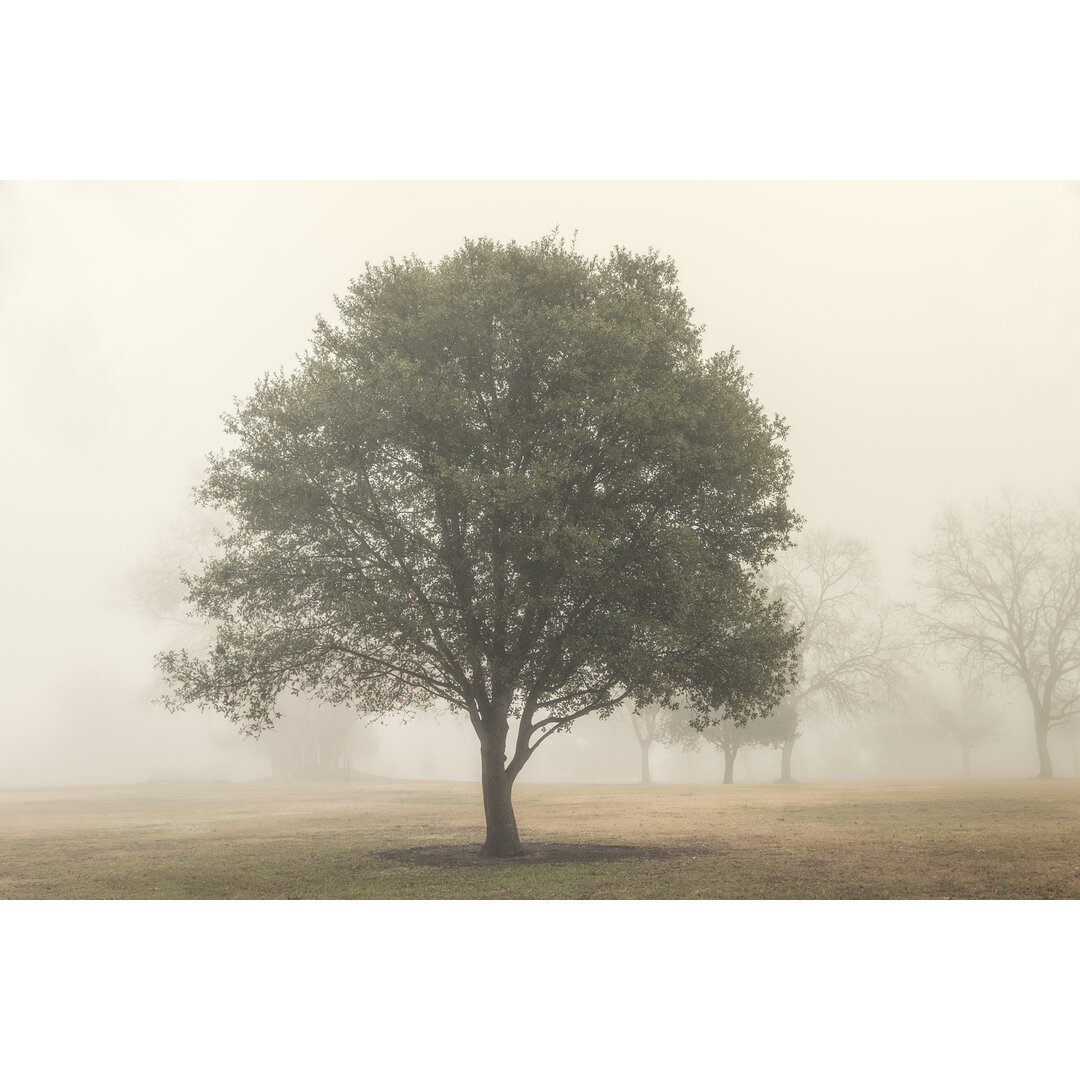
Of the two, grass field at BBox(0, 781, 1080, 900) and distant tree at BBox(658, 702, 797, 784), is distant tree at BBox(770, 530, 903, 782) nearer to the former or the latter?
distant tree at BBox(658, 702, 797, 784)

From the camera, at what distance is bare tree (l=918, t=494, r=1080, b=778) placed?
69.8 metres

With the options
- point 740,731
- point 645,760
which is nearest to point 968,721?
point 645,760

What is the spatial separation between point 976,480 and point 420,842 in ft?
264

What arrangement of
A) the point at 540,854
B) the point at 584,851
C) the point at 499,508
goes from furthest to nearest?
the point at 584,851 < the point at 540,854 < the point at 499,508

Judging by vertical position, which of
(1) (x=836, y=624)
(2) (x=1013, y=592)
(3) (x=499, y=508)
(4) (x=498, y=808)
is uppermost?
(2) (x=1013, y=592)

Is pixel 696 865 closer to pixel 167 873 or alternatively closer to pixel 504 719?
pixel 504 719

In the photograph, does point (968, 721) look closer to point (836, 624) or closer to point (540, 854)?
point (836, 624)

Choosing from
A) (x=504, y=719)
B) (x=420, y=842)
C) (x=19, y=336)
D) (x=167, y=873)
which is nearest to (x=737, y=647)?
(x=504, y=719)

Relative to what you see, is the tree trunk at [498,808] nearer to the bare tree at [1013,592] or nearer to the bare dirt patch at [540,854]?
the bare dirt patch at [540,854]

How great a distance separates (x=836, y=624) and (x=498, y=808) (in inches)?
2274

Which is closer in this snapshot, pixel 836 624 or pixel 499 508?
pixel 499 508

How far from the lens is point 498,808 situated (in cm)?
2769

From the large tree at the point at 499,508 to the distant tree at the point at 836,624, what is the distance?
4910 cm

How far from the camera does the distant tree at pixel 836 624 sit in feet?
245
